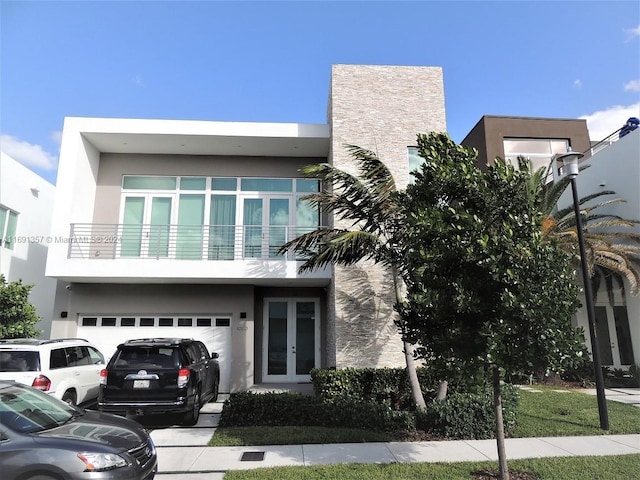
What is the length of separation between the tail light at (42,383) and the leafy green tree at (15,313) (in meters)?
4.81

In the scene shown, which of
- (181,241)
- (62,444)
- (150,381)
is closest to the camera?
(62,444)

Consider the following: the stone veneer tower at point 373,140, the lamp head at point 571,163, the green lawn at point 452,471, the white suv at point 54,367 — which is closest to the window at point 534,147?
the stone veneer tower at point 373,140

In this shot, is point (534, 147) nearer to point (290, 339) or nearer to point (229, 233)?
point (290, 339)

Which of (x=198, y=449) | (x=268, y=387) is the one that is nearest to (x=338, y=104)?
(x=268, y=387)

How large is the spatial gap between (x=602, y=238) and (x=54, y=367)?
49.2 feet

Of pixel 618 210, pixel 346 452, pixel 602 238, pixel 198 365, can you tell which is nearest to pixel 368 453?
pixel 346 452

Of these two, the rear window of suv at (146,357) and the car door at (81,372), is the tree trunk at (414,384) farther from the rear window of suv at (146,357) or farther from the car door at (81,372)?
the car door at (81,372)

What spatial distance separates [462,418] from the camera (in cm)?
795

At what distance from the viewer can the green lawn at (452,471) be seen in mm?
5855

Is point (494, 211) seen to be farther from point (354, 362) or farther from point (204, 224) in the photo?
point (204, 224)

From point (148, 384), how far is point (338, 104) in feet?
30.5

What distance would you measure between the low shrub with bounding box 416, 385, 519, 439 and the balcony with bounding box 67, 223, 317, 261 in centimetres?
676

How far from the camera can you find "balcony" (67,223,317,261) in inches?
535

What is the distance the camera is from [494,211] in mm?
5602
